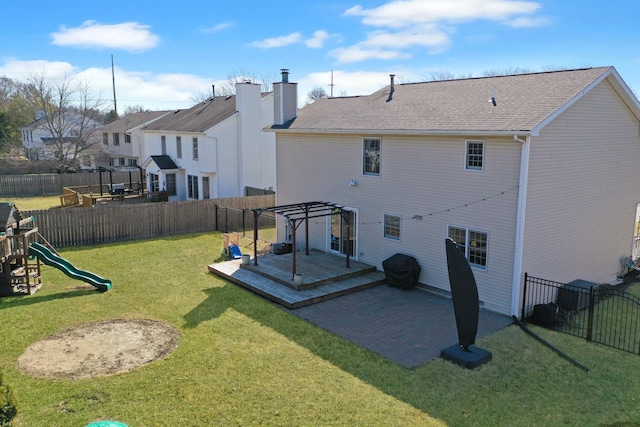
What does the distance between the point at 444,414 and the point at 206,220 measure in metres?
17.5

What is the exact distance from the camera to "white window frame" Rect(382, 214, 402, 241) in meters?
15.7

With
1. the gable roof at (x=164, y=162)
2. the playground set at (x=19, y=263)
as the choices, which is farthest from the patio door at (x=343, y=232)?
the gable roof at (x=164, y=162)

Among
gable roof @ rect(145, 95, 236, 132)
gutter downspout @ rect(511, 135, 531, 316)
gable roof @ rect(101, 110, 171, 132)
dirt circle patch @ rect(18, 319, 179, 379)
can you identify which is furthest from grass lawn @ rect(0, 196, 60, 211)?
gutter downspout @ rect(511, 135, 531, 316)

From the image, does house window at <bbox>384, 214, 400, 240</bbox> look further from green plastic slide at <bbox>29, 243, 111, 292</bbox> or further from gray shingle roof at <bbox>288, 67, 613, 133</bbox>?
green plastic slide at <bbox>29, 243, 111, 292</bbox>

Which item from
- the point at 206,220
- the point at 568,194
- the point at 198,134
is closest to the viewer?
the point at 568,194

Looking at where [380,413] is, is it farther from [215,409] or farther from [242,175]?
[242,175]

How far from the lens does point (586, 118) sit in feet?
45.9

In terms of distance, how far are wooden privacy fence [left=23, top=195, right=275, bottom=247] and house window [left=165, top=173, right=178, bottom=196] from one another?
32.5ft

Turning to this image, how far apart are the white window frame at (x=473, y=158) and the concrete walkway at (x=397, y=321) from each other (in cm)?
393

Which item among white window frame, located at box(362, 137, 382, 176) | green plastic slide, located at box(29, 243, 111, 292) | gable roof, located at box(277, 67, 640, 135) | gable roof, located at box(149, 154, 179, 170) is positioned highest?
gable roof, located at box(277, 67, 640, 135)

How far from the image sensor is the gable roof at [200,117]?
29719 millimetres

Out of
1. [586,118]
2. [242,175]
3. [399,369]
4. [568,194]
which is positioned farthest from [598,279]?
[242,175]

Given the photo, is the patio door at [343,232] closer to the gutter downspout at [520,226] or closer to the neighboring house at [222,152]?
the gutter downspout at [520,226]

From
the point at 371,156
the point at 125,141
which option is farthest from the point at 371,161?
the point at 125,141
